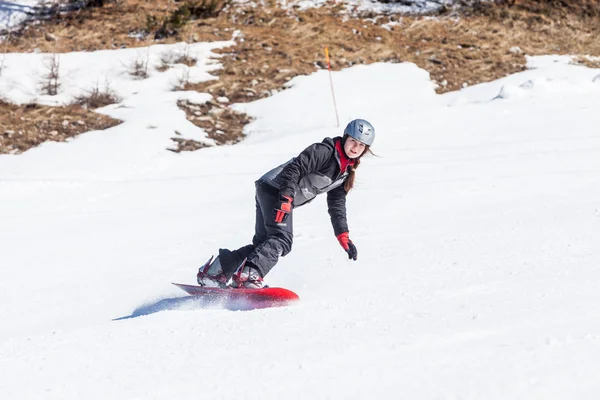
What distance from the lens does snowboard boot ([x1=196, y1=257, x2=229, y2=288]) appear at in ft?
20.7

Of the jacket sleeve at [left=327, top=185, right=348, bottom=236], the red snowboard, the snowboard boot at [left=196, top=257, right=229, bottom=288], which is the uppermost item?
the jacket sleeve at [left=327, top=185, right=348, bottom=236]

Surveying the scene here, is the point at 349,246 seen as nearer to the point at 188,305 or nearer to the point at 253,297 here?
the point at 253,297

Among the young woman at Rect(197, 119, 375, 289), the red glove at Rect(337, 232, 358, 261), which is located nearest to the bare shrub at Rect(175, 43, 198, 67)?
the young woman at Rect(197, 119, 375, 289)

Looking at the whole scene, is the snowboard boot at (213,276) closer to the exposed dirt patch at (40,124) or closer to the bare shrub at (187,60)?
the exposed dirt patch at (40,124)

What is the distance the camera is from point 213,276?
6348 millimetres

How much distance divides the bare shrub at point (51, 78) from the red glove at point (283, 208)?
9484 millimetres

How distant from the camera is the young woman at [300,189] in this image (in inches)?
222

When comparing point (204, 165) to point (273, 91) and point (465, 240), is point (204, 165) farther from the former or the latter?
point (465, 240)

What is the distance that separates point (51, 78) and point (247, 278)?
990 centimetres

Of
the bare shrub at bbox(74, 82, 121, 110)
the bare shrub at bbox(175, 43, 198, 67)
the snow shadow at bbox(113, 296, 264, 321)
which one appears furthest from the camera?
the bare shrub at bbox(175, 43, 198, 67)

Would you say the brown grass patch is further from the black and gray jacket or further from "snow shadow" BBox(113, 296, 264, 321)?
the black and gray jacket

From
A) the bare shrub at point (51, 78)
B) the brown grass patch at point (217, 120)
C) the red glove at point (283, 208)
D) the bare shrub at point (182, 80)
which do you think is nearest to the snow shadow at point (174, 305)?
the red glove at point (283, 208)

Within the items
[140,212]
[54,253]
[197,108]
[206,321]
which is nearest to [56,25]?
[197,108]

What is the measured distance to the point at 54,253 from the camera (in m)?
8.20
